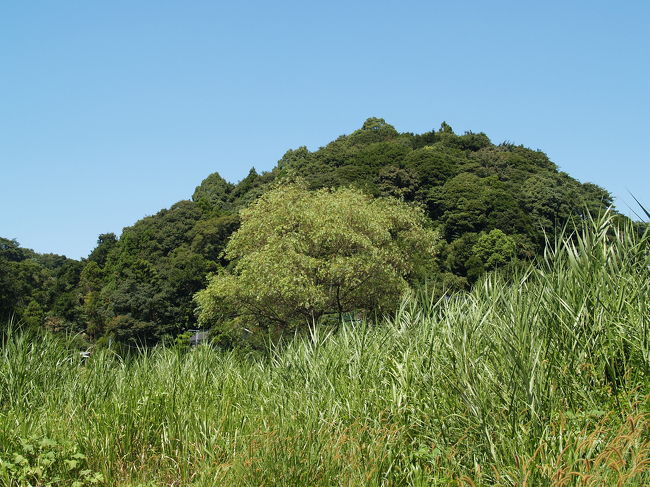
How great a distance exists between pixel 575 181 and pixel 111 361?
152ft

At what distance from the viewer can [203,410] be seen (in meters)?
5.88

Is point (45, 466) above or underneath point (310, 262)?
underneath

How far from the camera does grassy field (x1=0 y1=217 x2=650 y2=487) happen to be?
13.6ft

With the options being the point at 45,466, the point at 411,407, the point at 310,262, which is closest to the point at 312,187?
the point at 310,262

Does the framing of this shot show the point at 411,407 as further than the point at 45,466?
Yes

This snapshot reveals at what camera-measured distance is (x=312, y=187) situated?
142 feet

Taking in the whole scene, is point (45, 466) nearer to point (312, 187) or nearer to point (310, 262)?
point (310, 262)

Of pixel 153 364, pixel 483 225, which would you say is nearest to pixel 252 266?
pixel 153 364

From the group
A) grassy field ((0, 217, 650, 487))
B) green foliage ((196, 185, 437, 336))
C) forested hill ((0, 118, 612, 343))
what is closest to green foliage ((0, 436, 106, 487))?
grassy field ((0, 217, 650, 487))

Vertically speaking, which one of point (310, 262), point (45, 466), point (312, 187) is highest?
point (312, 187)

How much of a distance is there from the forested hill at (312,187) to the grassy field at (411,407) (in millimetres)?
23076

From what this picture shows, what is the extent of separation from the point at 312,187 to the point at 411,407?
126 ft

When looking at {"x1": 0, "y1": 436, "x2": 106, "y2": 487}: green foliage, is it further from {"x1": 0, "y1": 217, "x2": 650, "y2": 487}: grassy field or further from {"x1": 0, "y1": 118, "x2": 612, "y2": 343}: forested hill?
{"x1": 0, "y1": 118, "x2": 612, "y2": 343}: forested hill

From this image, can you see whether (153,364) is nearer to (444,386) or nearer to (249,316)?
(444,386)
